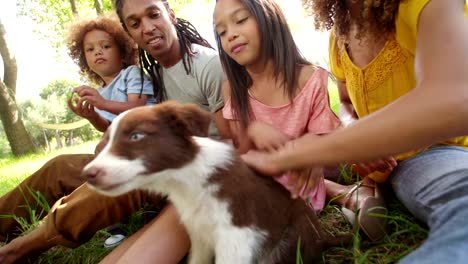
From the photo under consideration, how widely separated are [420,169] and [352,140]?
76 centimetres

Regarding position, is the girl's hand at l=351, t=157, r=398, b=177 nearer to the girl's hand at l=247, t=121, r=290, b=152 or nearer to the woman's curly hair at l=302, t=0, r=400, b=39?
the girl's hand at l=247, t=121, r=290, b=152

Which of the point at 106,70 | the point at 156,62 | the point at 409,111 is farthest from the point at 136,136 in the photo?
the point at 106,70

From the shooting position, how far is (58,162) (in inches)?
103

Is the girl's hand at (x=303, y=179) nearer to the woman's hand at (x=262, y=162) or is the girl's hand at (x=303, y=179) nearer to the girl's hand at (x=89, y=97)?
the woman's hand at (x=262, y=162)

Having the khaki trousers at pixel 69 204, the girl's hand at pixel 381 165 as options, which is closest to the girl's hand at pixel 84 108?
the khaki trousers at pixel 69 204

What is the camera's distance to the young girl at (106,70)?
2.66 meters

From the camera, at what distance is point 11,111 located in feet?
35.9

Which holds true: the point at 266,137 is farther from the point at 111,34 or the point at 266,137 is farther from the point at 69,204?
the point at 111,34

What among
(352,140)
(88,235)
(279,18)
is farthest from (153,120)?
(279,18)

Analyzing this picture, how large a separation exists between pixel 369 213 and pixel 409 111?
0.90m

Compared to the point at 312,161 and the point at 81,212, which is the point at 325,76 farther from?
the point at 81,212

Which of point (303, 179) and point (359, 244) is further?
point (359, 244)

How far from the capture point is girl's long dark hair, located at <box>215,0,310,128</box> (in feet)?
7.24

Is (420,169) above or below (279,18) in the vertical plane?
below
